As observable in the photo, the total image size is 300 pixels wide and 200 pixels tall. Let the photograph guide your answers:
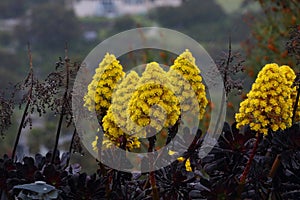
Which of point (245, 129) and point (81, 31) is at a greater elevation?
point (81, 31)

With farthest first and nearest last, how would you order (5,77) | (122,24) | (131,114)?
(122,24), (5,77), (131,114)

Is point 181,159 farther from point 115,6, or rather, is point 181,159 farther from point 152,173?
point 115,6

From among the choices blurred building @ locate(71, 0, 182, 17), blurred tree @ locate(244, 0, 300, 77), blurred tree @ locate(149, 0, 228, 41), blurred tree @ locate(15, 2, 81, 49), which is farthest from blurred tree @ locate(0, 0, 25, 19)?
blurred tree @ locate(244, 0, 300, 77)

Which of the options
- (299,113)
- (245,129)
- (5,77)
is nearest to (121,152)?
(245,129)

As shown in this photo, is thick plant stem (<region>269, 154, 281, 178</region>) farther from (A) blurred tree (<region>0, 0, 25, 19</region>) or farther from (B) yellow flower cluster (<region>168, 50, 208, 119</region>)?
(A) blurred tree (<region>0, 0, 25, 19</region>)

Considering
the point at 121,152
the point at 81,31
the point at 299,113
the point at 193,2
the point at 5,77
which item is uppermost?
the point at 193,2

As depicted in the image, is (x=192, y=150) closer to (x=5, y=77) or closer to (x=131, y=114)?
(x=131, y=114)
